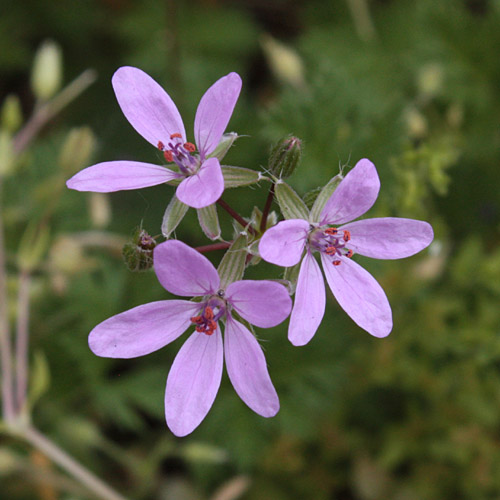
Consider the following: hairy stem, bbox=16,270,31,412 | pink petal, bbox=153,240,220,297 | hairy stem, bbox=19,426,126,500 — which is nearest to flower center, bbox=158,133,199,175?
pink petal, bbox=153,240,220,297

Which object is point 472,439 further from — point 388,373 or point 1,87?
point 1,87

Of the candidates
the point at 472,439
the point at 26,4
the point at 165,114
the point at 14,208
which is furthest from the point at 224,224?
the point at 26,4

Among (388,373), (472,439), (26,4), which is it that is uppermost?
(26,4)

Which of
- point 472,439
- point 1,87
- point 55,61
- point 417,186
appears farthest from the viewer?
point 1,87

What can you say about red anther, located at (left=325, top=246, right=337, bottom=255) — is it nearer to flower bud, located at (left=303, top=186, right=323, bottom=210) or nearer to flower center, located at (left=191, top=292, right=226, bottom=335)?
flower bud, located at (left=303, top=186, right=323, bottom=210)

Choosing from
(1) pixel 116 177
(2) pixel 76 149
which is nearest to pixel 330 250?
(1) pixel 116 177

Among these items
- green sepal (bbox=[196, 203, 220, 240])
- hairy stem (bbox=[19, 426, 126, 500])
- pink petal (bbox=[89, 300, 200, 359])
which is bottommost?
hairy stem (bbox=[19, 426, 126, 500])

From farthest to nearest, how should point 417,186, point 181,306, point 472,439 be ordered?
1. point 472,439
2. point 417,186
3. point 181,306
